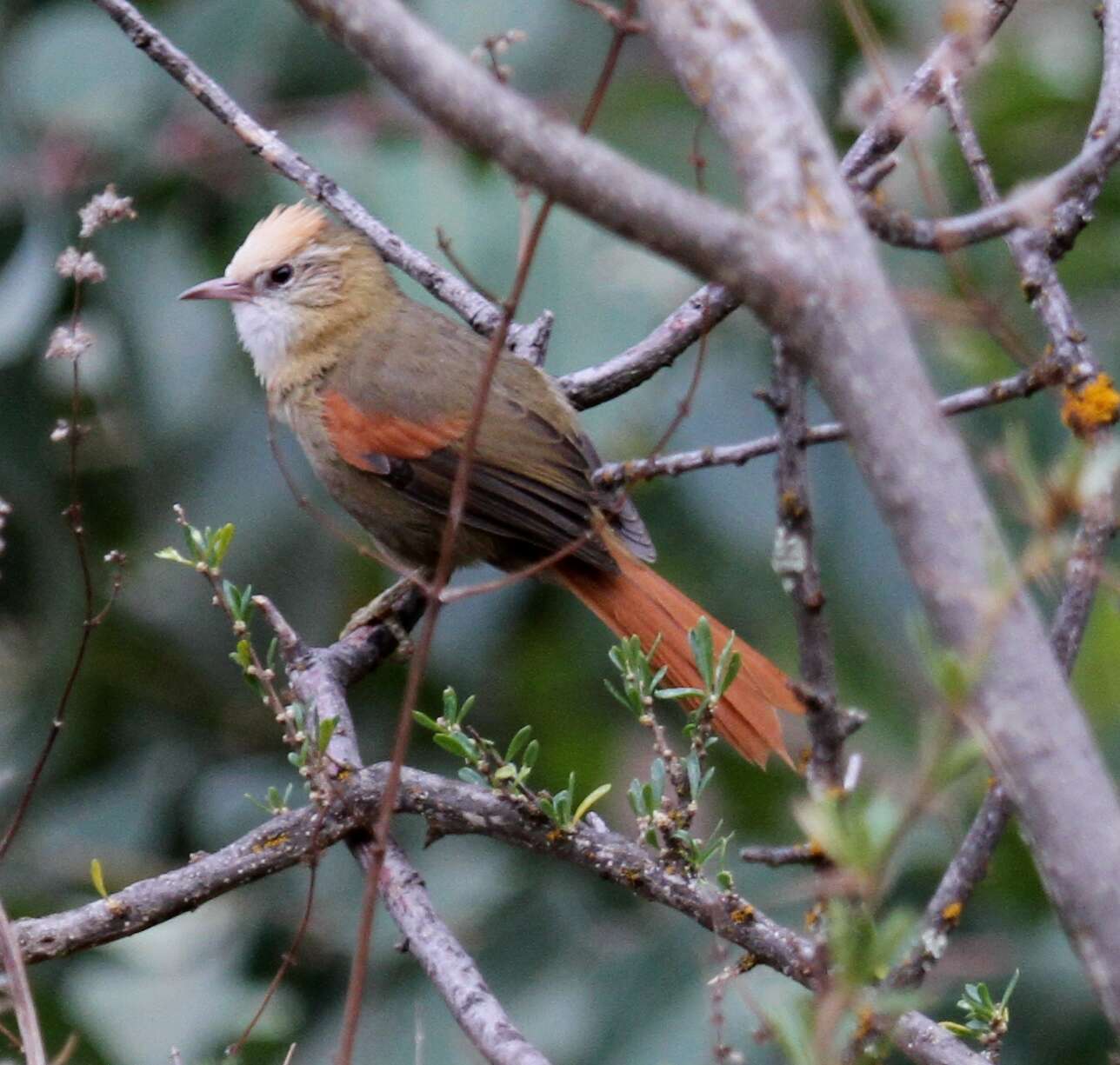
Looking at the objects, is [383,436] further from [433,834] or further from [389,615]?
[433,834]

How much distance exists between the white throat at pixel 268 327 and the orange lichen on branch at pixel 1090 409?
2786 mm

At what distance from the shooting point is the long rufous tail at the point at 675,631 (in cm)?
316

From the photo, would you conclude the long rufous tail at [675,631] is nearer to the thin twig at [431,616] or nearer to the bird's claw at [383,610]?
the bird's claw at [383,610]

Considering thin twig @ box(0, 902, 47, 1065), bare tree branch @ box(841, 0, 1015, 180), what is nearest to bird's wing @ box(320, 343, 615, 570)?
bare tree branch @ box(841, 0, 1015, 180)

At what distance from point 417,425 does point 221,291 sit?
0.64 m

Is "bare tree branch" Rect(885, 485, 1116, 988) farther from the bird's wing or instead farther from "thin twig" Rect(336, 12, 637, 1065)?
the bird's wing

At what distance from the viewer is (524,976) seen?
365cm

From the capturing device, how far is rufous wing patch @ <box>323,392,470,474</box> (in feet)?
13.0

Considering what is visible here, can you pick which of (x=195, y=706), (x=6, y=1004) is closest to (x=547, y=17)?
(x=195, y=706)

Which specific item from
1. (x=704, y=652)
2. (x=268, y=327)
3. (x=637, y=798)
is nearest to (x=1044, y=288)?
(x=704, y=652)

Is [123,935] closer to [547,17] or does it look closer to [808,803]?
[808,803]

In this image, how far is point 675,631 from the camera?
12.0ft

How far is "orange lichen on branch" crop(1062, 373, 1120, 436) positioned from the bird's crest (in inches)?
110

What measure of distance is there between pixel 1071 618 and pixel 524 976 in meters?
2.05
